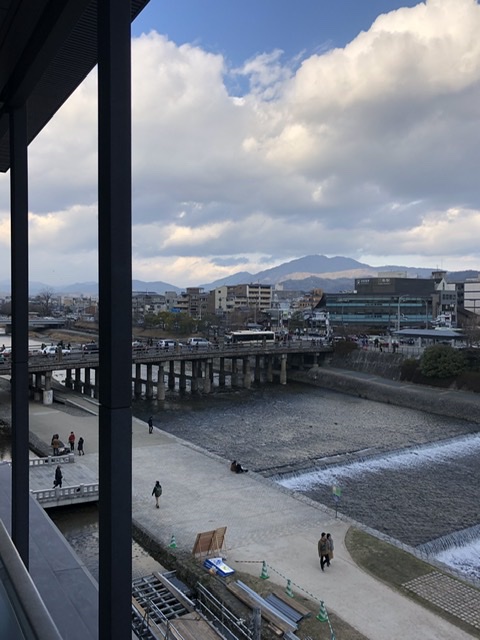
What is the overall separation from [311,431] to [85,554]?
1409cm

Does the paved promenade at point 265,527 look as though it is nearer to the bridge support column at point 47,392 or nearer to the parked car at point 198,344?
the bridge support column at point 47,392

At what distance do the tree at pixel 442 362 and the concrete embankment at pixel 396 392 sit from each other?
1.23m

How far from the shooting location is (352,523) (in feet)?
37.7

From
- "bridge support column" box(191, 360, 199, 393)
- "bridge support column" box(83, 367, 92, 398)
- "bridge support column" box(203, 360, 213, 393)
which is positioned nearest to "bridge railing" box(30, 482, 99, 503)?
"bridge support column" box(83, 367, 92, 398)

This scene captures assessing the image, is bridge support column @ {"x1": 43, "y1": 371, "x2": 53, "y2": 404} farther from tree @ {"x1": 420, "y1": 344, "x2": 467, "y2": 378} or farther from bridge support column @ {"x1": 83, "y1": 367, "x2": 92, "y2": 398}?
tree @ {"x1": 420, "y1": 344, "x2": 467, "y2": 378}

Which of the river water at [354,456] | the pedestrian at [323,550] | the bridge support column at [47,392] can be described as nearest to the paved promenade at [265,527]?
the pedestrian at [323,550]

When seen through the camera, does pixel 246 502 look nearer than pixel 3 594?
No

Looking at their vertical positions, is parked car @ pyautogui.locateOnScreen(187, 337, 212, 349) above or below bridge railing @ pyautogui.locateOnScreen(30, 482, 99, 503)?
above

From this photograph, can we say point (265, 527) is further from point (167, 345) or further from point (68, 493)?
point (167, 345)

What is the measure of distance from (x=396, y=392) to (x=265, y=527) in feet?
70.4

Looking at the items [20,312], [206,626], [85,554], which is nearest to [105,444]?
[20,312]

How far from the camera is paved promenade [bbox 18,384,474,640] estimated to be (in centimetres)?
784

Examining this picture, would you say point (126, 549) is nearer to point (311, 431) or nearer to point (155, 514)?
point (155, 514)

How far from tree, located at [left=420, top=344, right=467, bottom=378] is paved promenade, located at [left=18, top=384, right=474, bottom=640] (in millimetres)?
20022
